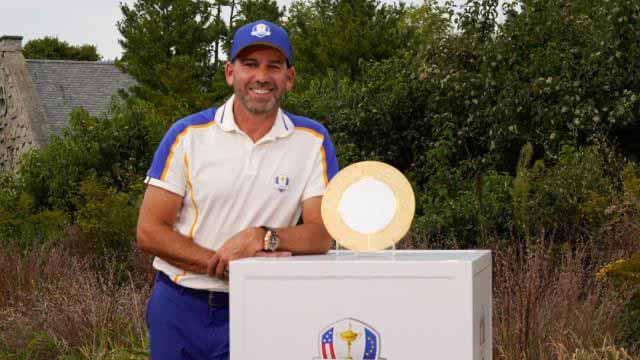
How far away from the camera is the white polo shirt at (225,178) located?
3373mm

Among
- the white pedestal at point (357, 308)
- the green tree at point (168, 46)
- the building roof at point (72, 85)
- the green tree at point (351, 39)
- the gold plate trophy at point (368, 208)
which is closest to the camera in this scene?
the white pedestal at point (357, 308)

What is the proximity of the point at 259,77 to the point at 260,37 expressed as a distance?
0.13 metres

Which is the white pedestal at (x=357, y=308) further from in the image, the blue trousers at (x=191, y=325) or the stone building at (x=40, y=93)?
the stone building at (x=40, y=93)

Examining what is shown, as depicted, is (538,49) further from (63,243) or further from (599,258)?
(63,243)

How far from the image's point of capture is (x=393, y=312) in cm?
268

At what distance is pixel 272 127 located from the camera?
3.48m

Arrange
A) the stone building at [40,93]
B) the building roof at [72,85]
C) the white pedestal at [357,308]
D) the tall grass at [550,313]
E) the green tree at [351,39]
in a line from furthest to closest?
the building roof at [72,85] < the stone building at [40,93] < the green tree at [351,39] < the tall grass at [550,313] < the white pedestal at [357,308]

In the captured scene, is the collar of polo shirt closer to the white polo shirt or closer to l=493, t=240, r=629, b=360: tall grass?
the white polo shirt

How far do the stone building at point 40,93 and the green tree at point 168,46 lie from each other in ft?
8.35

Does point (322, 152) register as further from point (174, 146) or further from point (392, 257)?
point (392, 257)

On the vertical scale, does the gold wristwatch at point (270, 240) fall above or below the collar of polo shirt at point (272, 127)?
below

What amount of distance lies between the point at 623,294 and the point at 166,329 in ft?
13.4

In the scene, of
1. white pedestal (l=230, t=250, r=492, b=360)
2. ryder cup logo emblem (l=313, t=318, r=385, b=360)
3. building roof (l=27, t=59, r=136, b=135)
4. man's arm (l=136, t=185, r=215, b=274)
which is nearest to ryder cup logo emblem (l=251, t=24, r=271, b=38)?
man's arm (l=136, t=185, r=215, b=274)

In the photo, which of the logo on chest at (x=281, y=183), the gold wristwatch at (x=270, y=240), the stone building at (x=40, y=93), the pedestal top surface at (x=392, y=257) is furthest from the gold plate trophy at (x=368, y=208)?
the stone building at (x=40, y=93)
